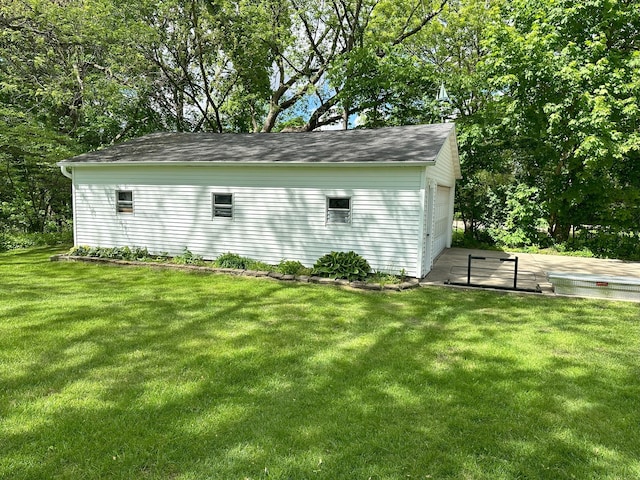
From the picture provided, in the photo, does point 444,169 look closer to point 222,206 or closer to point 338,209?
point 338,209

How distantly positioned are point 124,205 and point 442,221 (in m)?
9.54

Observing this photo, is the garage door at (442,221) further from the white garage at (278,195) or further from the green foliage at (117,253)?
the green foliage at (117,253)

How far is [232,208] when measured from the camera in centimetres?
1041

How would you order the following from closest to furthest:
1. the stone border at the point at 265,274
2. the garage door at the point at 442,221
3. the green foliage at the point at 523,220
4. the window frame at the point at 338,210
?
the stone border at the point at 265,274, the window frame at the point at 338,210, the garage door at the point at 442,221, the green foliage at the point at 523,220

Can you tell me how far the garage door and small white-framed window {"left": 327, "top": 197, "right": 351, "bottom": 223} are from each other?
3179mm

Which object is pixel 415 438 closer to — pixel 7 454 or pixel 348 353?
pixel 348 353

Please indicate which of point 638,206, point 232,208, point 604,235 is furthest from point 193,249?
point 638,206

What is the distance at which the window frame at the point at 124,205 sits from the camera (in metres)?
11.4

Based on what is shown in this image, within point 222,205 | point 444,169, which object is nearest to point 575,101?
point 444,169

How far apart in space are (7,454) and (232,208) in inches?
310

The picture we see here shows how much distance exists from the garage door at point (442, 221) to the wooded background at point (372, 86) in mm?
1776

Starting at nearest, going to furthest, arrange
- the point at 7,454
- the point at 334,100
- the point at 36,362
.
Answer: the point at 7,454
the point at 36,362
the point at 334,100

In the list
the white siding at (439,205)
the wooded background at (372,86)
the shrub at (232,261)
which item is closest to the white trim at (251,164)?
the white siding at (439,205)

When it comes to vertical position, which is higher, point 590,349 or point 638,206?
point 638,206
